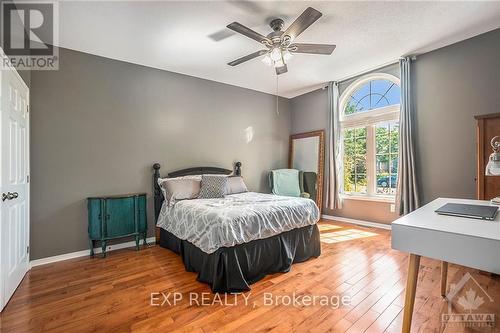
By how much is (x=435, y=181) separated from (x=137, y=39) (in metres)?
4.51

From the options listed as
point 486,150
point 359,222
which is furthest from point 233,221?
point 359,222

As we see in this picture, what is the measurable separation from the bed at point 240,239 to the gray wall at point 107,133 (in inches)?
41.6

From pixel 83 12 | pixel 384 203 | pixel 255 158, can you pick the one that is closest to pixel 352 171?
pixel 384 203

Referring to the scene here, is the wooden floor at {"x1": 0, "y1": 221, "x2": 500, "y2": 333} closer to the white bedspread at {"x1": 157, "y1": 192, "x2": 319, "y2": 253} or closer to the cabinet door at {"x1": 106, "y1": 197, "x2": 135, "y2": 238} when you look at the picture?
the cabinet door at {"x1": 106, "y1": 197, "x2": 135, "y2": 238}

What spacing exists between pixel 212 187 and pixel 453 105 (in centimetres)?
359

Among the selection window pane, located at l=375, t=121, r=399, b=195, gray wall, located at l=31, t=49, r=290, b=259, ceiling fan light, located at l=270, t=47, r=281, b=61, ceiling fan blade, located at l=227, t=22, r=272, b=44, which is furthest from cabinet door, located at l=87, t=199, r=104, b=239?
window pane, located at l=375, t=121, r=399, b=195

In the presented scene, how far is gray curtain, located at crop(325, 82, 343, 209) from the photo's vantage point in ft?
15.1

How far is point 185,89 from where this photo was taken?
4.03 meters

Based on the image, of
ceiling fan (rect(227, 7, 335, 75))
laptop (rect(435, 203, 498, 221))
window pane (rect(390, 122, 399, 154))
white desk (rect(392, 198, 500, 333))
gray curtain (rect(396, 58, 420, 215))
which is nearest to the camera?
white desk (rect(392, 198, 500, 333))

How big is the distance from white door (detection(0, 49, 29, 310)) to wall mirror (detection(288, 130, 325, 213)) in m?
4.16

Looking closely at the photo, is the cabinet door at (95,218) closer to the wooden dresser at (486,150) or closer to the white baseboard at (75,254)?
the white baseboard at (75,254)

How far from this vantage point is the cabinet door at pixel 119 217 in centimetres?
306

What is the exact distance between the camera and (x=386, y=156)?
13.5 ft

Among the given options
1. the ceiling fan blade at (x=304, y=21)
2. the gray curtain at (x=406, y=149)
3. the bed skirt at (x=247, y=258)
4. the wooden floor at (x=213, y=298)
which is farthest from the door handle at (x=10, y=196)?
the gray curtain at (x=406, y=149)
